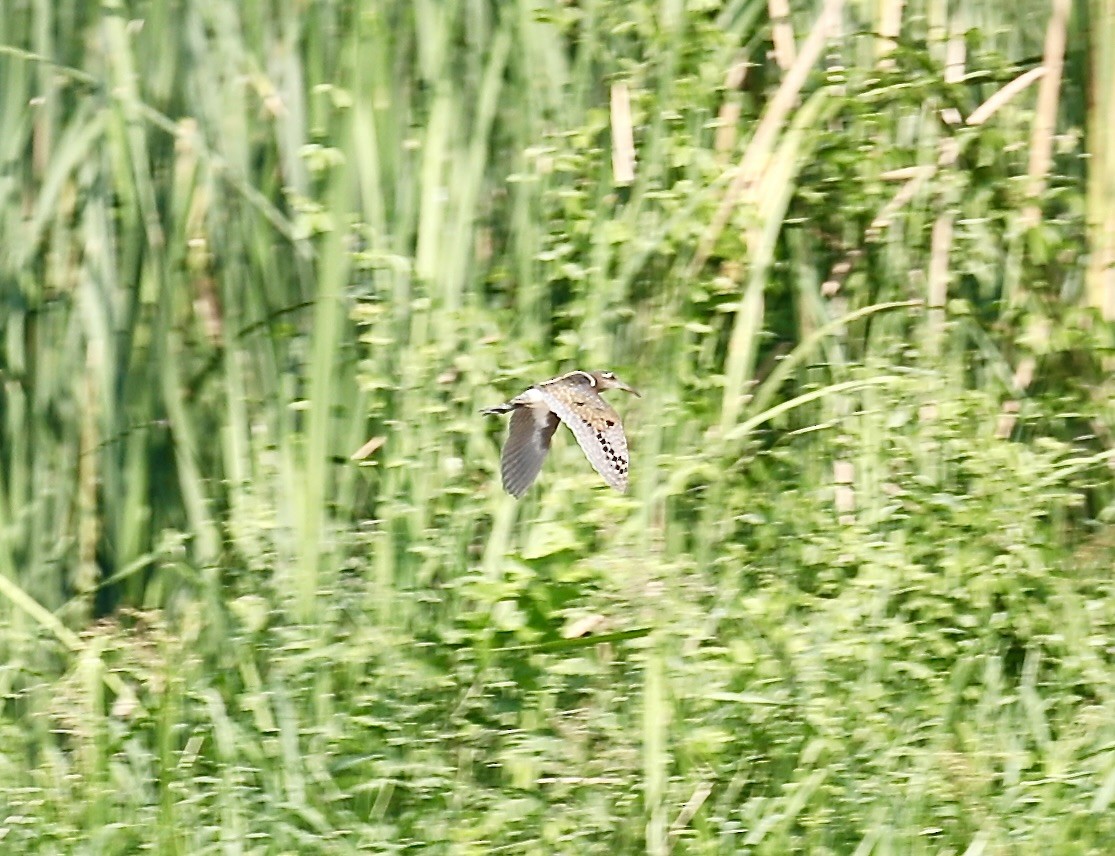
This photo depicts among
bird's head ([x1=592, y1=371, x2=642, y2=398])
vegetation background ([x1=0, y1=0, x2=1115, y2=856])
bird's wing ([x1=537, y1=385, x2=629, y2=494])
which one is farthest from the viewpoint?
bird's head ([x1=592, y1=371, x2=642, y2=398])

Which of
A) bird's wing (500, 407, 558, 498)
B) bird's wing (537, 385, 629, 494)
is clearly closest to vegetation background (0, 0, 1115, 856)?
bird's wing (500, 407, 558, 498)

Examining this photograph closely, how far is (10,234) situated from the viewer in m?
4.11

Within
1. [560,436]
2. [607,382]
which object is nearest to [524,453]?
[607,382]

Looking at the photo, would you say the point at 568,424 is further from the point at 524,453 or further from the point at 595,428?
the point at 524,453

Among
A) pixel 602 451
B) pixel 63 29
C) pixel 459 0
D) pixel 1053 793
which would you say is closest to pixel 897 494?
pixel 1053 793

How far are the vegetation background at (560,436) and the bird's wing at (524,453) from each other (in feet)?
0.61

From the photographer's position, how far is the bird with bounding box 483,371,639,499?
3.15 meters

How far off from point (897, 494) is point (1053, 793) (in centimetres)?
74

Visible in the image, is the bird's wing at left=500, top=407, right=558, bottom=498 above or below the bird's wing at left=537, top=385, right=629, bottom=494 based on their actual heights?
below

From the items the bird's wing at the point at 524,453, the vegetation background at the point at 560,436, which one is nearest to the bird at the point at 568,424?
the bird's wing at the point at 524,453

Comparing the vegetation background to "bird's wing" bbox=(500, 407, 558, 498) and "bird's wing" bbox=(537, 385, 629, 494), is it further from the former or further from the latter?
"bird's wing" bbox=(537, 385, 629, 494)

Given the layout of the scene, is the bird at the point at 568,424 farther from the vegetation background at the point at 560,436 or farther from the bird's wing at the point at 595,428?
the vegetation background at the point at 560,436

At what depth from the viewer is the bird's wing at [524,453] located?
358cm

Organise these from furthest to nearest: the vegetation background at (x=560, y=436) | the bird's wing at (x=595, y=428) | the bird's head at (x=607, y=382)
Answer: the bird's head at (x=607, y=382)
the vegetation background at (x=560, y=436)
the bird's wing at (x=595, y=428)
